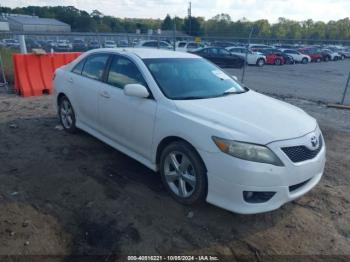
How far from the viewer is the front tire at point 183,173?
3.22 metres

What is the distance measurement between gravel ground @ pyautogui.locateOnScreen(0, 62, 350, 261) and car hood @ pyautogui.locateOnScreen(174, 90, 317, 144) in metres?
0.95

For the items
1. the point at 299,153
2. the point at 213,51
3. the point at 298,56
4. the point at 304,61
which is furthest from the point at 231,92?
the point at 304,61

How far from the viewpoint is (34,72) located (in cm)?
869

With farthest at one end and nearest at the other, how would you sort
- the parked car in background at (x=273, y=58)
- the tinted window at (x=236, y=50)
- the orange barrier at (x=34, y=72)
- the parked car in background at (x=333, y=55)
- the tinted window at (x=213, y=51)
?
the parked car in background at (x=333, y=55), the parked car in background at (x=273, y=58), the tinted window at (x=236, y=50), the tinted window at (x=213, y=51), the orange barrier at (x=34, y=72)

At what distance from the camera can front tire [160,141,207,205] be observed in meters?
3.22

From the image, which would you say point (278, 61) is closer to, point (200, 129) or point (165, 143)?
point (165, 143)

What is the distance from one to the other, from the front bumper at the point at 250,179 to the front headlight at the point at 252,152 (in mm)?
42

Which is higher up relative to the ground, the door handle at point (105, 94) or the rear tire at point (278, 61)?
the door handle at point (105, 94)

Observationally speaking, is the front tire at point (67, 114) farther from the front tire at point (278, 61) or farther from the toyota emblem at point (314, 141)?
the front tire at point (278, 61)

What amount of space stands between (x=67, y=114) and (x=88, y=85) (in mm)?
1123

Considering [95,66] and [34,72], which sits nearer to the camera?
[95,66]

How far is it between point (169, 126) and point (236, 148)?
0.84 m

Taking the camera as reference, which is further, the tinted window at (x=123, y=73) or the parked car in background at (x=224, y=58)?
the parked car in background at (x=224, y=58)

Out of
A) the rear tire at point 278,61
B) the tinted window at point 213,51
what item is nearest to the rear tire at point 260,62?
the rear tire at point 278,61
